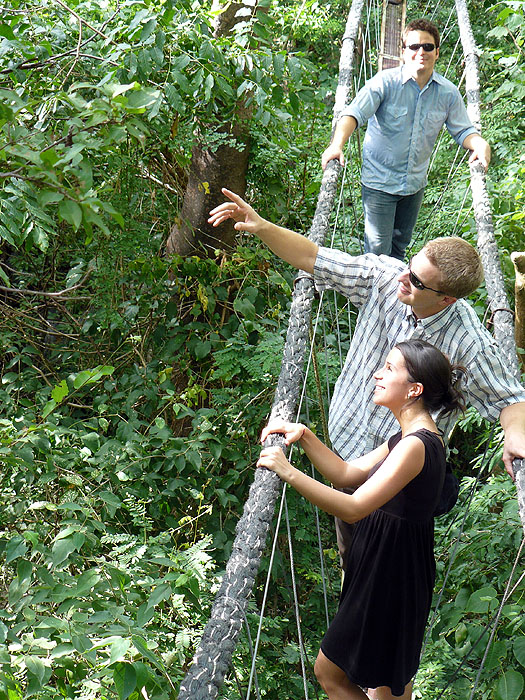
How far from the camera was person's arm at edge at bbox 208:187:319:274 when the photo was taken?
174 centimetres

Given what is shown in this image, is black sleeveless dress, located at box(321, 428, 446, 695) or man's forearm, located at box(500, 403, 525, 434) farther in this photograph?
man's forearm, located at box(500, 403, 525, 434)

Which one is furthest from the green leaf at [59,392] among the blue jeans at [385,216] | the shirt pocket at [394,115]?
the shirt pocket at [394,115]

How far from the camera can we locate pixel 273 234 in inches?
70.4

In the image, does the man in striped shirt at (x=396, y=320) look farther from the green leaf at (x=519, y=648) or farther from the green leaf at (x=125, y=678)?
the green leaf at (x=125, y=678)

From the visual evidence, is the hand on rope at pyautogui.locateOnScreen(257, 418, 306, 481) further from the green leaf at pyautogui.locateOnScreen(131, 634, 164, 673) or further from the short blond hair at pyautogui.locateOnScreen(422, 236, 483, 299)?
the short blond hair at pyautogui.locateOnScreen(422, 236, 483, 299)

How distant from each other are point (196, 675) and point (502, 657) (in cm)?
115

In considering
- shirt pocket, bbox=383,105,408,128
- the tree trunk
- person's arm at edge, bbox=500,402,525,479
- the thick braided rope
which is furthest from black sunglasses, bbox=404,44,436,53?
person's arm at edge, bbox=500,402,525,479

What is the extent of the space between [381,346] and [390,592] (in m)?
0.61

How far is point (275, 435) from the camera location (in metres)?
1.43

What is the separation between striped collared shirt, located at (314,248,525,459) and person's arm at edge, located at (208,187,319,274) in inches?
1.2

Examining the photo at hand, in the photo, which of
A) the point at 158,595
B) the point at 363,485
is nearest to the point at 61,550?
the point at 158,595

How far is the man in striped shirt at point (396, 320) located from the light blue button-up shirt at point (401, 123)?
89 centimetres

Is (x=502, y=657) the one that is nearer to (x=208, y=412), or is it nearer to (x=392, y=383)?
(x=392, y=383)

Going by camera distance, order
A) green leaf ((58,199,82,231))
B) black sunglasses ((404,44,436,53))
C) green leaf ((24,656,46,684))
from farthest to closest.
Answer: black sunglasses ((404,44,436,53)), green leaf ((24,656,46,684)), green leaf ((58,199,82,231))
